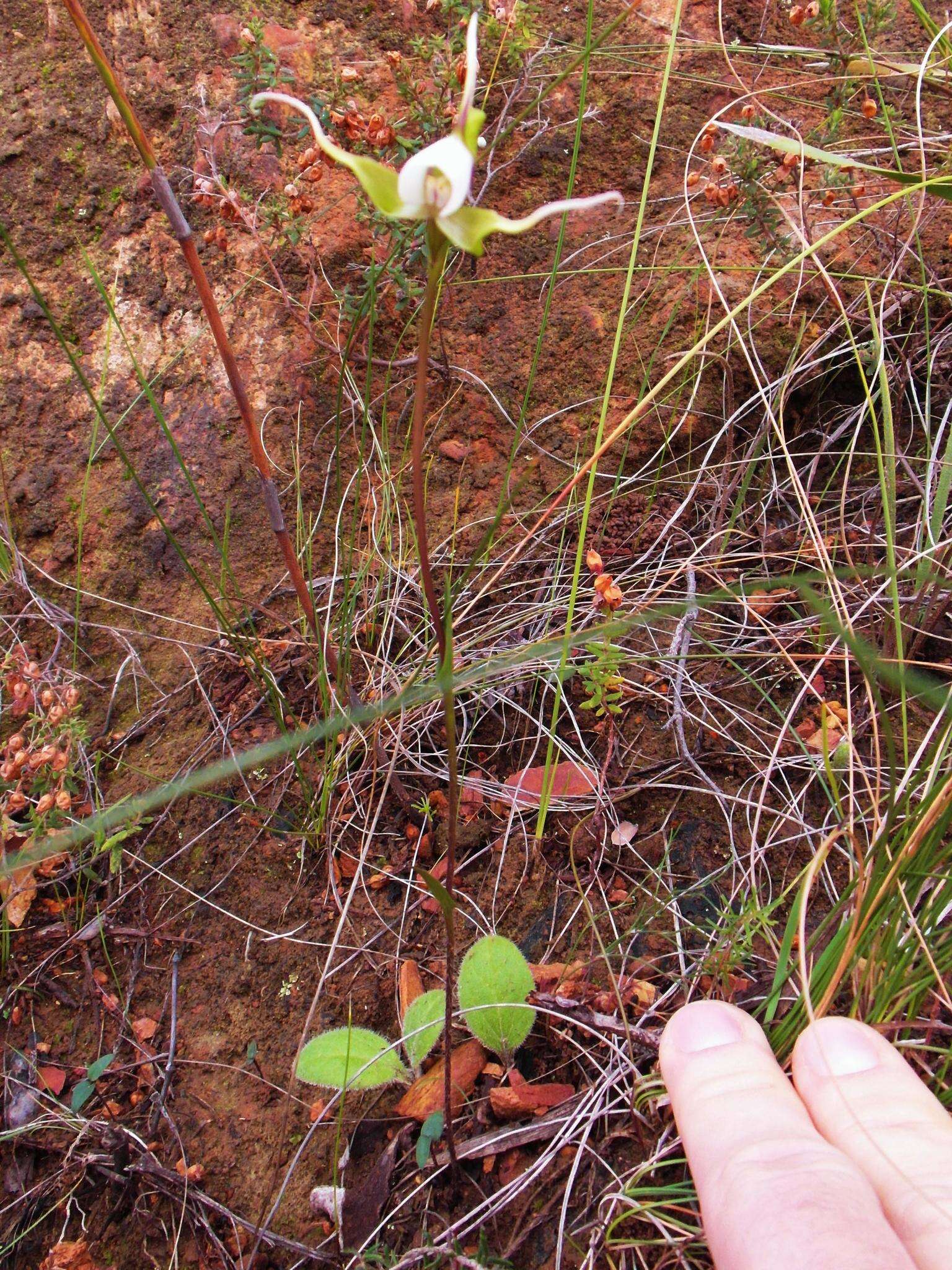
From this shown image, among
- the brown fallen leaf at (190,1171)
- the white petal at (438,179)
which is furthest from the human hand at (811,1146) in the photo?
the white petal at (438,179)

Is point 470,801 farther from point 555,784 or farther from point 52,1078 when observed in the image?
point 52,1078

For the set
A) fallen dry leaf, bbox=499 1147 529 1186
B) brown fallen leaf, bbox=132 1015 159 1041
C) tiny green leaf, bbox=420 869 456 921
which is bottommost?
fallen dry leaf, bbox=499 1147 529 1186

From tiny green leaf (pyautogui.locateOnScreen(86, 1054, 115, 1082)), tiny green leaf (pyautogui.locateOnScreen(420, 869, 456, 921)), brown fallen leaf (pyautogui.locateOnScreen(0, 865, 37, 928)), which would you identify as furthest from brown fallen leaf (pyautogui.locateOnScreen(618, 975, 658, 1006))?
brown fallen leaf (pyautogui.locateOnScreen(0, 865, 37, 928))

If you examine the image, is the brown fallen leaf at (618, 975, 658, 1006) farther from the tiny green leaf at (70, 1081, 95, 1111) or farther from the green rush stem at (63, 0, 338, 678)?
the tiny green leaf at (70, 1081, 95, 1111)

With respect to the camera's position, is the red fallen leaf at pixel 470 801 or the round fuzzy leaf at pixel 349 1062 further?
the red fallen leaf at pixel 470 801

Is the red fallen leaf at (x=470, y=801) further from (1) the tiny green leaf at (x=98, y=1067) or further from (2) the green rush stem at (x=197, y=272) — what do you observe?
(1) the tiny green leaf at (x=98, y=1067)
